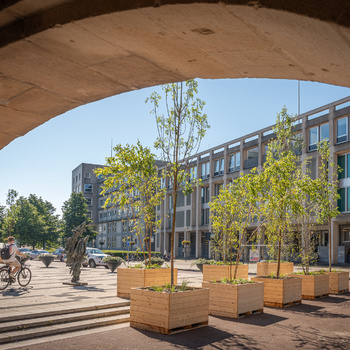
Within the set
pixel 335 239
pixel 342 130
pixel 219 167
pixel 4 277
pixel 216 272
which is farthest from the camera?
pixel 219 167

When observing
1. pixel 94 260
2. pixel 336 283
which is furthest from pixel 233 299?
pixel 94 260

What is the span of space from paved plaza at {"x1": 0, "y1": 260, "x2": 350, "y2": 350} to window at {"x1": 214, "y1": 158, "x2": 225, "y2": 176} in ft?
135

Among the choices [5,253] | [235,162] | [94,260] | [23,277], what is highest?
[235,162]

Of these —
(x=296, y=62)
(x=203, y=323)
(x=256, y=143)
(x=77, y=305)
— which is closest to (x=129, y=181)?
(x=77, y=305)

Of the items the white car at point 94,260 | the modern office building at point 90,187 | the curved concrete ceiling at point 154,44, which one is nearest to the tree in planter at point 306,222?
the curved concrete ceiling at point 154,44

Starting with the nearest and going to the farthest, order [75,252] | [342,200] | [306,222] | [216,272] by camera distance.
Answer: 1. [75,252]
2. [216,272]
3. [306,222]
4. [342,200]

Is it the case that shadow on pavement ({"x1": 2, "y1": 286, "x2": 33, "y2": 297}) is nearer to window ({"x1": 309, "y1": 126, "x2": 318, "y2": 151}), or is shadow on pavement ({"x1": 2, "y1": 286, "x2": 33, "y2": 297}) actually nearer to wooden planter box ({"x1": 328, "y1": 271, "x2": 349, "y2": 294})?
wooden planter box ({"x1": 328, "y1": 271, "x2": 349, "y2": 294})

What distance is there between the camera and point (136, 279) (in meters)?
12.8

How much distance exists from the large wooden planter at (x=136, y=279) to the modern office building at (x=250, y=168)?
5199 millimetres

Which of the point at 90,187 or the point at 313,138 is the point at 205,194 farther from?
the point at 90,187

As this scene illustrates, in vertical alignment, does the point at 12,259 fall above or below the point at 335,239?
above

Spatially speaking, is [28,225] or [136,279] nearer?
[136,279]

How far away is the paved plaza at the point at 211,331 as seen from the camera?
7.93 meters

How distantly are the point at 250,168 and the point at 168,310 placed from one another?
41.2 metres
